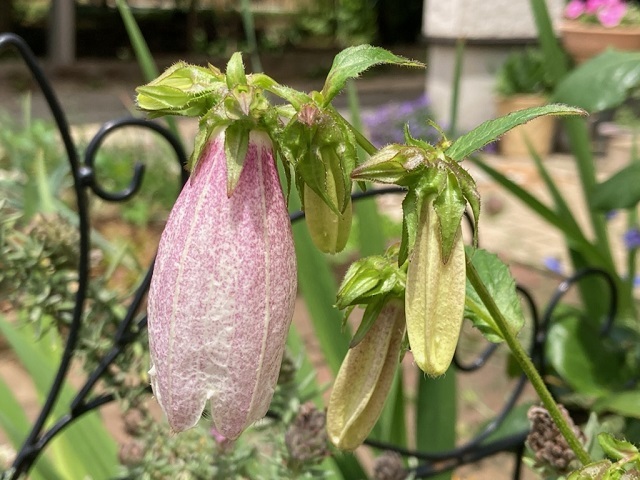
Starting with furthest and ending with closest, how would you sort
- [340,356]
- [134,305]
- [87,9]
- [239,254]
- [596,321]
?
[87,9], [596,321], [340,356], [134,305], [239,254]

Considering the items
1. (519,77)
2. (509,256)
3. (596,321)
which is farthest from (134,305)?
(519,77)

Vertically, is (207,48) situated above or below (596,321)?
above

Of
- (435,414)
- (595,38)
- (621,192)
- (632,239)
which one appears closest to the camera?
(435,414)

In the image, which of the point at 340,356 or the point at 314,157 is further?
the point at 340,356

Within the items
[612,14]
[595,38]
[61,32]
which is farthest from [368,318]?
[61,32]

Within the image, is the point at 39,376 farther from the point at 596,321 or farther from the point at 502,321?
the point at 596,321

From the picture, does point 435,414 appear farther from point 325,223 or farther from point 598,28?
point 598,28
